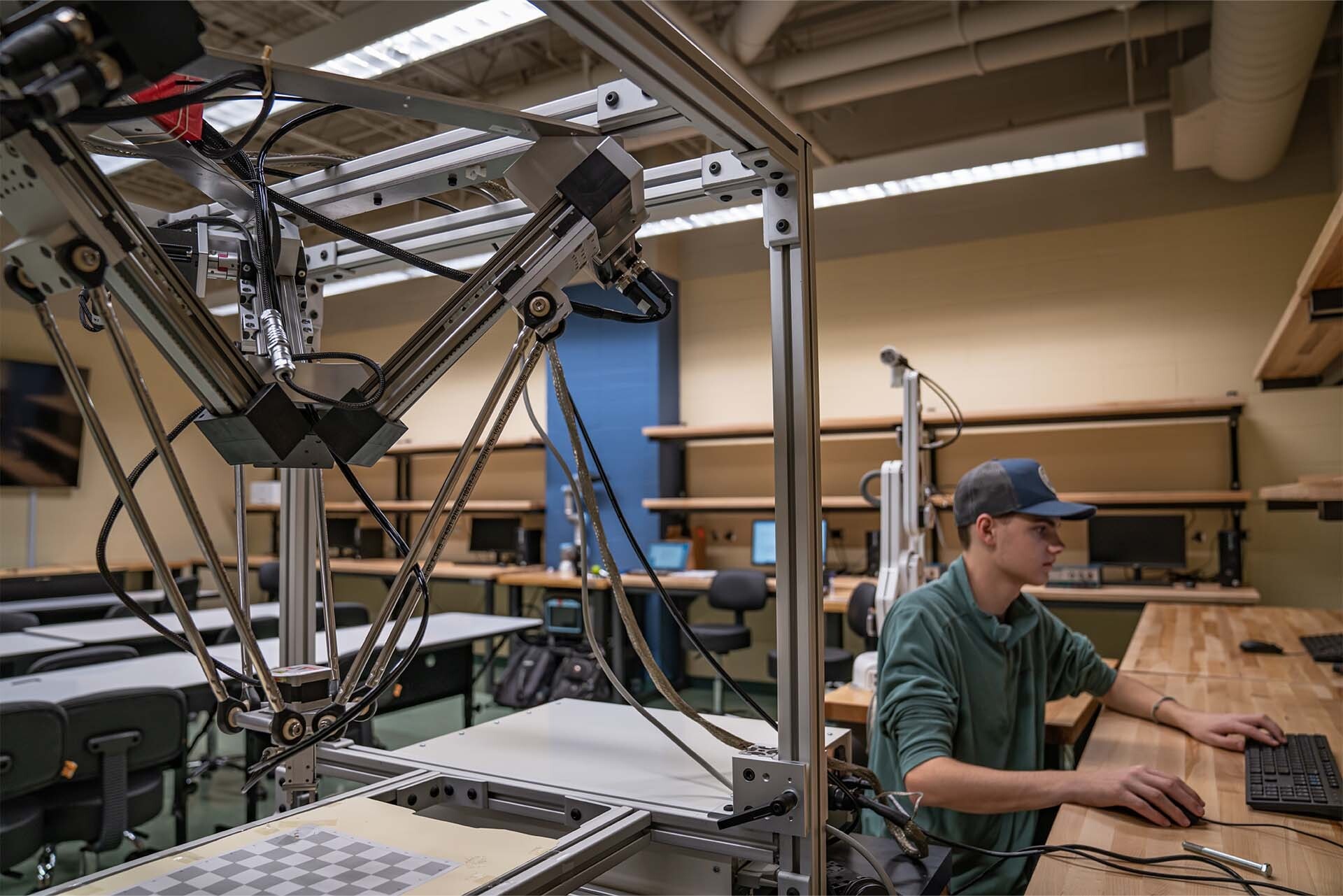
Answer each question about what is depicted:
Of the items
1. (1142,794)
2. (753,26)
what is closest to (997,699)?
(1142,794)

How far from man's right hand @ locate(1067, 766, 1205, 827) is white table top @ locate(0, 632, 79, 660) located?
3708 millimetres

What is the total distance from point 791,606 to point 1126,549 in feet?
14.5

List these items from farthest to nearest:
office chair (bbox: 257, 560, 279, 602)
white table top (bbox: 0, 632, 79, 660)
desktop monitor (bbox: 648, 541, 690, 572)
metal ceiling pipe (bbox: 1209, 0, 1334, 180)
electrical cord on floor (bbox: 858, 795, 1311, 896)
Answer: desktop monitor (bbox: 648, 541, 690, 572) → office chair (bbox: 257, 560, 279, 602) → white table top (bbox: 0, 632, 79, 660) → metal ceiling pipe (bbox: 1209, 0, 1334, 180) → electrical cord on floor (bbox: 858, 795, 1311, 896)

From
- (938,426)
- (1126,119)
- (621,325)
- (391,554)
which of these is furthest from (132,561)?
(1126,119)

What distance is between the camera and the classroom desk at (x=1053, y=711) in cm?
211

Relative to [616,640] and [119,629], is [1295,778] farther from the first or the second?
[119,629]

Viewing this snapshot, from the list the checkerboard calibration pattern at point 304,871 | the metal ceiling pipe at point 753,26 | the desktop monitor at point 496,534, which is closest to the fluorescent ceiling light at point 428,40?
the metal ceiling pipe at point 753,26

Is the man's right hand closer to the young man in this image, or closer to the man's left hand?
the young man

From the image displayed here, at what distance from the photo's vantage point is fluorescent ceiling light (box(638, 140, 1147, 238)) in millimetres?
3936

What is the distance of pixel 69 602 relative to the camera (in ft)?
17.3

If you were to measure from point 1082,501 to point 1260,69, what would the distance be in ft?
7.02

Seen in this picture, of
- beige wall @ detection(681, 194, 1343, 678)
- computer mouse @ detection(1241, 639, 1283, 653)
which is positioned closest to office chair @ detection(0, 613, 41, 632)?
beige wall @ detection(681, 194, 1343, 678)

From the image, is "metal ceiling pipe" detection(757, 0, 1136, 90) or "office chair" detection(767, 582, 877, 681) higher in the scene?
"metal ceiling pipe" detection(757, 0, 1136, 90)

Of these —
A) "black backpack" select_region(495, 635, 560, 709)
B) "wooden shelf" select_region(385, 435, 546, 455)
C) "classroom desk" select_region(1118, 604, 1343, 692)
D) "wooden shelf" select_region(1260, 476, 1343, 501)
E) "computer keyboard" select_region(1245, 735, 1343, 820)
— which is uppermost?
"wooden shelf" select_region(385, 435, 546, 455)
